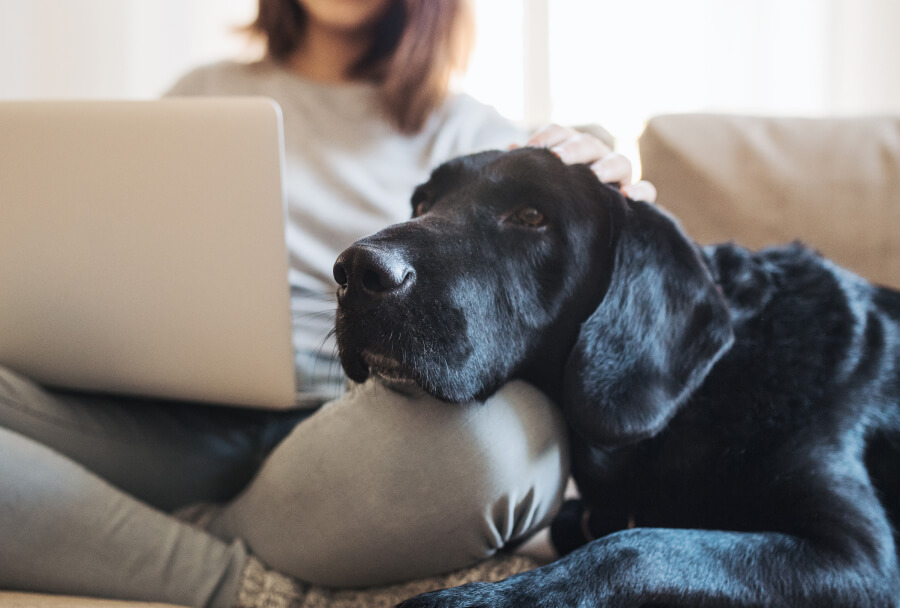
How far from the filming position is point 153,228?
90cm

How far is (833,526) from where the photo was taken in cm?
80

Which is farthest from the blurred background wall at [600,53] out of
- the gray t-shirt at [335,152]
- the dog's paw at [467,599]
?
the dog's paw at [467,599]

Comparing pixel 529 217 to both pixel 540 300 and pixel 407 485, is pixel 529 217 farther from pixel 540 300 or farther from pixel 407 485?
pixel 407 485

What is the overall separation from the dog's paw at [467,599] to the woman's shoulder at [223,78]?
1.35m

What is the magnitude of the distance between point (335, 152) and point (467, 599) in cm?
114

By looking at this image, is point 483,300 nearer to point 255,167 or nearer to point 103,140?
point 255,167

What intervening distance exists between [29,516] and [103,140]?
1.69ft

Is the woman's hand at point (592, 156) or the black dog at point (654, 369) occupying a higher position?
the woman's hand at point (592, 156)

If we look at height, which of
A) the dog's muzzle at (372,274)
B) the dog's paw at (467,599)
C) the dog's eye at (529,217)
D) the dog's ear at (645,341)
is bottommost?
the dog's paw at (467,599)

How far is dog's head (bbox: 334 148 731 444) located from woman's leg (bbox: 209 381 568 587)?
0.19 feet

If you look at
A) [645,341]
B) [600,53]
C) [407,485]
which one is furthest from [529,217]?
[600,53]

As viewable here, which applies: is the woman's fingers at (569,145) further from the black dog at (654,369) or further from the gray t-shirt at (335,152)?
the gray t-shirt at (335,152)

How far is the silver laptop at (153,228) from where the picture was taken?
885mm

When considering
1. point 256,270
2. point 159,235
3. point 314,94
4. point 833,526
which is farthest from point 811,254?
point 314,94
